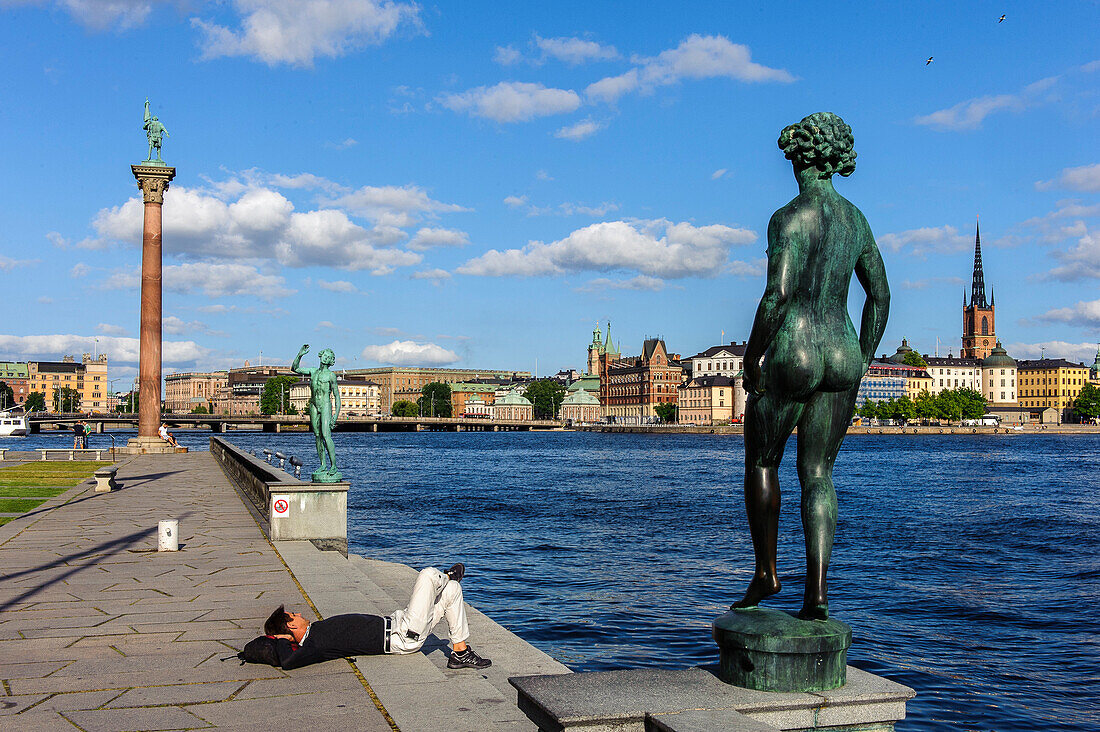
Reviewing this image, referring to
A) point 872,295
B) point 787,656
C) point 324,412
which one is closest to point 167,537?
point 324,412

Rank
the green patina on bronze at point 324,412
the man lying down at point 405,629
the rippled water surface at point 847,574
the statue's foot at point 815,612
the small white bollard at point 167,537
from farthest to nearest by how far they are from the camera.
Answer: the green patina on bronze at point 324,412
the small white bollard at point 167,537
the rippled water surface at point 847,574
the man lying down at point 405,629
the statue's foot at point 815,612

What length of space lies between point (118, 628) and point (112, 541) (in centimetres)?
681

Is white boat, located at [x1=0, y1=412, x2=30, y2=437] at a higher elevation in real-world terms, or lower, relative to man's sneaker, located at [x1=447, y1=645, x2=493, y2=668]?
lower

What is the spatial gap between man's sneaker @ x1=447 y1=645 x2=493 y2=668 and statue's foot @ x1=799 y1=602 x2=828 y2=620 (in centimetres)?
329

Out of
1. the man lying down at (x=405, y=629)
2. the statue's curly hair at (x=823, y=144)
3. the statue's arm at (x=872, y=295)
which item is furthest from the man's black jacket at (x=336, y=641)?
the statue's curly hair at (x=823, y=144)

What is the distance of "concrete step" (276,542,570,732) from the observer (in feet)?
21.2

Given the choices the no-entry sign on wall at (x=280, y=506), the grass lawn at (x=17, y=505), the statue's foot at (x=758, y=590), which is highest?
the statue's foot at (x=758, y=590)

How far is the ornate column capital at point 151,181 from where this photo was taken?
4450 cm


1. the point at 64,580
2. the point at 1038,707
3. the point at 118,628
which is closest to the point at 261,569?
the point at 64,580

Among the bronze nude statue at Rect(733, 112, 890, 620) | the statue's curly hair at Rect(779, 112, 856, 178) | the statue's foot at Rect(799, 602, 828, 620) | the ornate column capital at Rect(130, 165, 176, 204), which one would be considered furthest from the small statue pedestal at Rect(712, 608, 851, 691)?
the ornate column capital at Rect(130, 165, 176, 204)

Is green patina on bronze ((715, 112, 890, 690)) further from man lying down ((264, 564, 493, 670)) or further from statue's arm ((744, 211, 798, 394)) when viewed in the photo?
man lying down ((264, 564, 493, 670))

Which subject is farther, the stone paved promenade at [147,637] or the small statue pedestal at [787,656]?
the stone paved promenade at [147,637]

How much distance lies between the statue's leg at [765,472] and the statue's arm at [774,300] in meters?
0.21

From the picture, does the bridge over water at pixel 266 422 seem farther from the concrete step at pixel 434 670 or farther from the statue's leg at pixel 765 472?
the statue's leg at pixel 765 472
